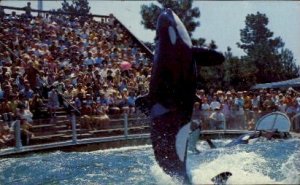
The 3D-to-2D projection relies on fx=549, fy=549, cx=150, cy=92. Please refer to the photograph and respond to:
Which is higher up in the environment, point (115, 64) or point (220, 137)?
point (115, 64)

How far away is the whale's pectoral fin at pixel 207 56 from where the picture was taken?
6.91 m

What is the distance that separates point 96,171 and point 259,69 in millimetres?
35532

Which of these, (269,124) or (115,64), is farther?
(115,64)

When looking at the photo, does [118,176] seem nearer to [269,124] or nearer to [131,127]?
[131,127]

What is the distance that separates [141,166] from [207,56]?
5.20 m

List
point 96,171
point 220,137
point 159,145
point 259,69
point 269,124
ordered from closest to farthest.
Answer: point 159,145 → point 96,171 → point 269,124 → point 220,137 → point 259,69

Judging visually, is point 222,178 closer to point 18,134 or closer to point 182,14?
point 18,134

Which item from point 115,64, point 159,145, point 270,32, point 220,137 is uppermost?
point 270,32

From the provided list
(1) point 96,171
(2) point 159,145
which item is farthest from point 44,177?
(2) point 159,145

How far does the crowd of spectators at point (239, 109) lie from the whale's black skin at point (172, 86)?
1050 cm

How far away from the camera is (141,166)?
1161cm

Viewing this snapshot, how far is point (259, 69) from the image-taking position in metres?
45.0

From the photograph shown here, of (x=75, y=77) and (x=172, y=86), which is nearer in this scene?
(x=172, y=86)

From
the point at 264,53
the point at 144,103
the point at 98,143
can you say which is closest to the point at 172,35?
the point at 144,103
